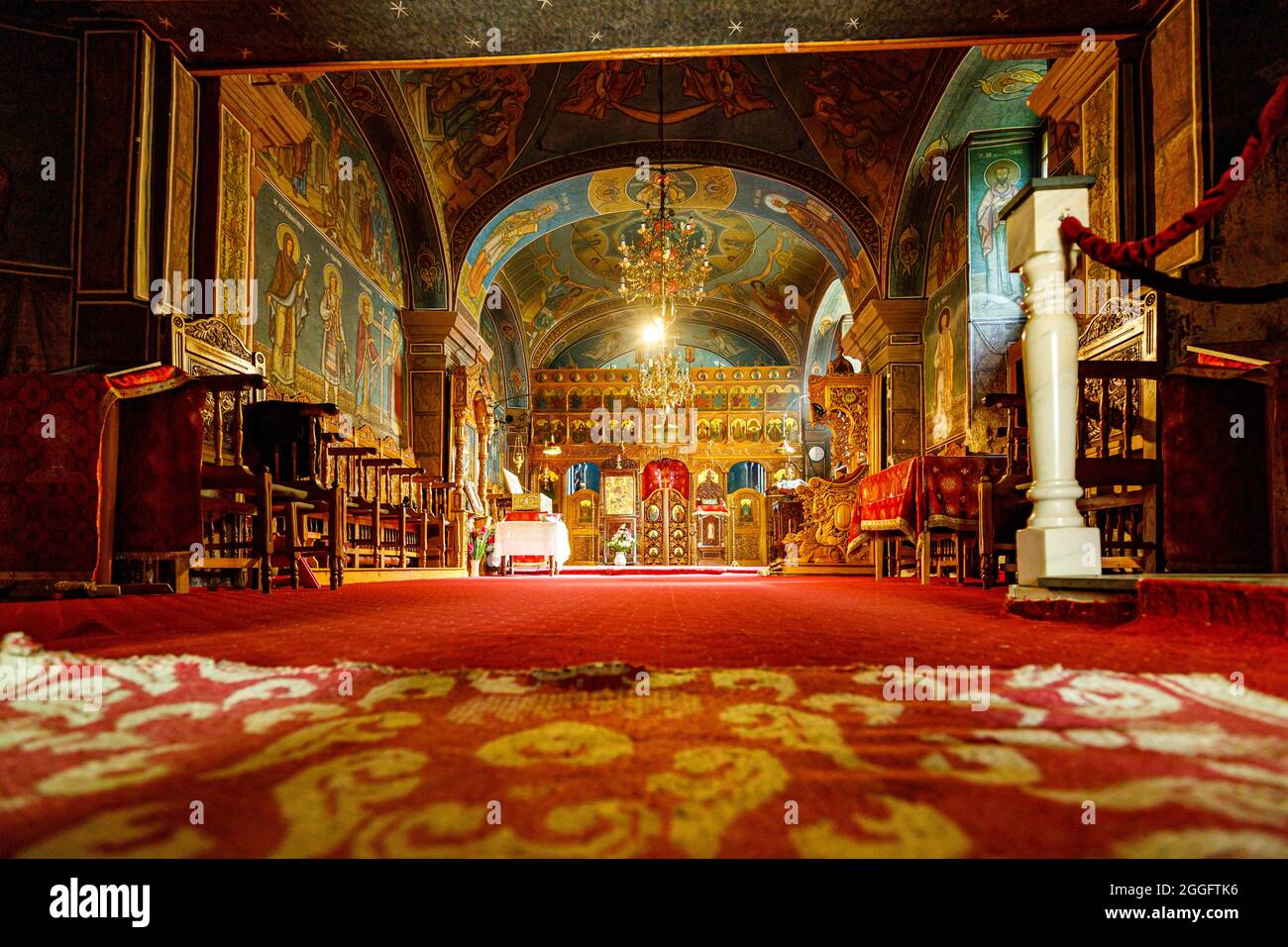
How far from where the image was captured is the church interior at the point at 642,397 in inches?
32.0

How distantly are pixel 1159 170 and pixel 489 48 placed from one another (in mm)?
4682

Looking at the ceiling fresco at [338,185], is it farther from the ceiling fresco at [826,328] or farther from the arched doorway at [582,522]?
the ceiling fresco at [826,328]

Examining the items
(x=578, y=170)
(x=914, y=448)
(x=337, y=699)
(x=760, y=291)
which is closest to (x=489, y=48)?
(x=337, y=699)

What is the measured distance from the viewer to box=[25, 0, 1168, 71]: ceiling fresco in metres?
4.74

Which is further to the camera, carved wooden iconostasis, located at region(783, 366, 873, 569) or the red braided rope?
carved wooden iconostasis, located at region(783, 366, 873, 569)

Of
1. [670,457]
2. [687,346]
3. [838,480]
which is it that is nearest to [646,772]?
[838,480]

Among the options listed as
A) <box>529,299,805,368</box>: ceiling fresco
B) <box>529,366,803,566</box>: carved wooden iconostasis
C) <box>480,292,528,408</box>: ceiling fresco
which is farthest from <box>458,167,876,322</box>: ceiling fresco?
<box>529,366,803,566</box>: carved wooden iconostasis

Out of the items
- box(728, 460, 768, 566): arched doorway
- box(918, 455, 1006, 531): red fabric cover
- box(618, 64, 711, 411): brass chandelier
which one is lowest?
box(728, 460, 768, 566): arched doorway

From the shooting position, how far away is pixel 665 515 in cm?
1880

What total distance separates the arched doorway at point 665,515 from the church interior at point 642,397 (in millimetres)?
5396

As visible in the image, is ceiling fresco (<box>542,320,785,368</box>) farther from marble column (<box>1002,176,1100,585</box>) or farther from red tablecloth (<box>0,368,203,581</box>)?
marble column (<box>1002,176,1100,585</box>)

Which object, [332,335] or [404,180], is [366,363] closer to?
[332,335]

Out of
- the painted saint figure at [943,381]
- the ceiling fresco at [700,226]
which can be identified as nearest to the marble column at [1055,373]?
the painted saint figure at [943,381]

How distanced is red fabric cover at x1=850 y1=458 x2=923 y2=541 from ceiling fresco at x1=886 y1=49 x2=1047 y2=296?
4.40 meters
